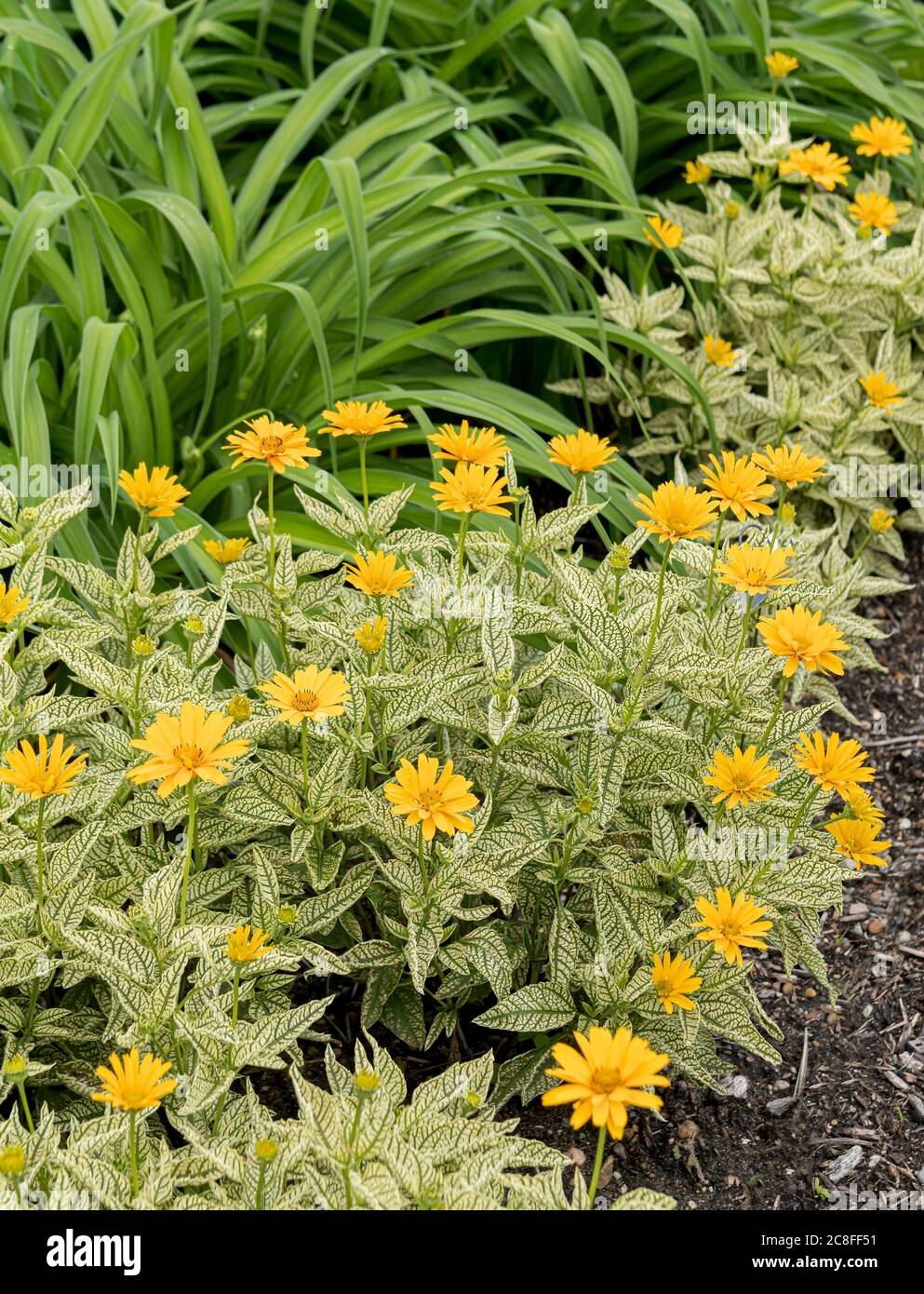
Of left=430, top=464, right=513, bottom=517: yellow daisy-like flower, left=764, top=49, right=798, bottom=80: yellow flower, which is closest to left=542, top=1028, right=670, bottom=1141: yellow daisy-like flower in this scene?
left=430, top=464, right=513, bottom=517: yellow daisy-like flower

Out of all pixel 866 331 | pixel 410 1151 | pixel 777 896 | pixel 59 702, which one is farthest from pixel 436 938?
pixel 866 331

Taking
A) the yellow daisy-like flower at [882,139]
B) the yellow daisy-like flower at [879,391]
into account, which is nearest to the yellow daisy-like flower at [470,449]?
the yellow daisy-like flower at [879,391]

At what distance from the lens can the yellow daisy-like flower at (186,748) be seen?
1340 millimetres

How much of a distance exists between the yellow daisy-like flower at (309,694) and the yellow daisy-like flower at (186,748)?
8 centimetres

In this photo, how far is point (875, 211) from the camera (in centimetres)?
279

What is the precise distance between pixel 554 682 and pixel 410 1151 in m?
0.72

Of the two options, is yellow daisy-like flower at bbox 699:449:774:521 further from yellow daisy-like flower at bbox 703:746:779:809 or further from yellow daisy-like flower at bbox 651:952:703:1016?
yellow daisy-like flower at bbox 651:952:703:1016

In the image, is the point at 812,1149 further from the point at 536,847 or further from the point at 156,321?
the point at 156,321

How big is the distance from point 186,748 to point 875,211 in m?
2.08

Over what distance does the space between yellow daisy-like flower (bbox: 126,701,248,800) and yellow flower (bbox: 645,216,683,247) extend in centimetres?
163

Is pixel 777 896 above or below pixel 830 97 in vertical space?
below

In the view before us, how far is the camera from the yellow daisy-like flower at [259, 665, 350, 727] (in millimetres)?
1443

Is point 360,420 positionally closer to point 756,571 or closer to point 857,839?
point 756,571

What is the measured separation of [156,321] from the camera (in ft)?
8.30
